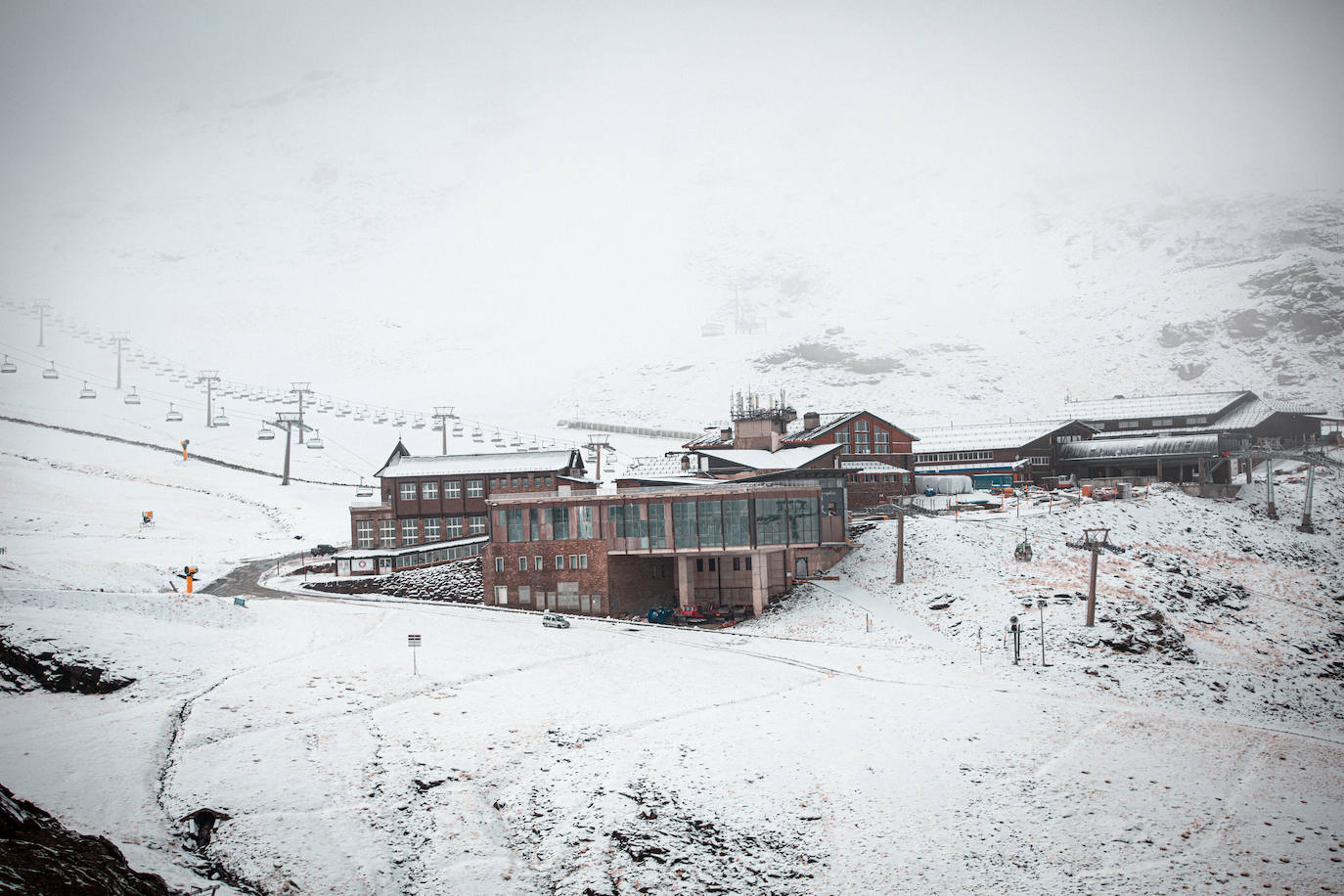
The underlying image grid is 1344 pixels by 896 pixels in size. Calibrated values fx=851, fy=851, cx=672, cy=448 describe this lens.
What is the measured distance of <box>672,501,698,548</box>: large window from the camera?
195ft

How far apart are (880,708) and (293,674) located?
25.0 m

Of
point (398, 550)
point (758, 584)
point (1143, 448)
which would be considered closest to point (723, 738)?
point (758, 584)

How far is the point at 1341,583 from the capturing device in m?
58.4

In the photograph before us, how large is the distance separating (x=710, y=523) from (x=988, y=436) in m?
47.7

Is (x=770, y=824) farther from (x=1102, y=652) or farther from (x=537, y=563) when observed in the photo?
(x=537, y=563)

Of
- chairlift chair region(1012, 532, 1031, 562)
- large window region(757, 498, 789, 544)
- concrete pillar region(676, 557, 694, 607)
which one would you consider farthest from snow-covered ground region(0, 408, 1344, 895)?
concrete pillar region(676, 557, 694, 607)

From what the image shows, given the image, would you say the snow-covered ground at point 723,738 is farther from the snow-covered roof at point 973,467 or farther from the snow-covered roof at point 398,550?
the snow-covered roof at point 973,467

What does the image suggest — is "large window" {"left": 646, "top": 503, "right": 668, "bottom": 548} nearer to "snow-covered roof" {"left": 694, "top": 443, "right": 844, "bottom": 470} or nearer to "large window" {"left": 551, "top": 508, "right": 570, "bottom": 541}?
"large window" {"left": 551, "top": 508, "right": 570, "bottom": 541}

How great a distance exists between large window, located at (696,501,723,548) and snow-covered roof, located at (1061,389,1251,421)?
60.1 metres

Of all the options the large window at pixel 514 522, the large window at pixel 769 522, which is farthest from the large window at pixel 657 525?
the large window at pixel 514 522

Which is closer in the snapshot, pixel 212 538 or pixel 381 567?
pixel 381 567

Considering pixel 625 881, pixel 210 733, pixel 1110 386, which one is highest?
pixel 1110 386

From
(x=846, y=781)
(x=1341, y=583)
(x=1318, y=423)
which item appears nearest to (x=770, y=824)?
(x=846, y=781)

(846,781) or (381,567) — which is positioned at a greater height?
(381,567)
